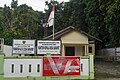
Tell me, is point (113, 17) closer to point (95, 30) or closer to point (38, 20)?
point (95, 30)

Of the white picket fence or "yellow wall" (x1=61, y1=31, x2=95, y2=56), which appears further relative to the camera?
"yellow wall" (x1=61, y1=31, x2=95, y2=56)

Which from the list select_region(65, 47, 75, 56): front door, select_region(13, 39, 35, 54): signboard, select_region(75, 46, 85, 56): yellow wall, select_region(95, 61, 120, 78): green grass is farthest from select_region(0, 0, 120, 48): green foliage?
select_region(13, 39, 35, 54): signboard

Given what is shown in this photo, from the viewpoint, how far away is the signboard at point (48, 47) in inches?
539

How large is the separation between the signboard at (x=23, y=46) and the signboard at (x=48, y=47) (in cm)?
44

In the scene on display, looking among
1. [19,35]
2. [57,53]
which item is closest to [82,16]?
[19,35]

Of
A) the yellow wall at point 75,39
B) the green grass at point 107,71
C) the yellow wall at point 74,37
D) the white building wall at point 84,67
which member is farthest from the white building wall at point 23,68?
the yellow wall at point 74,37

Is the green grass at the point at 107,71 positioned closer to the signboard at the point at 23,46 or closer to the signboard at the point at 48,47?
the signboard at the point at 48,47

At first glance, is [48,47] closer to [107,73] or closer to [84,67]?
[84,67]

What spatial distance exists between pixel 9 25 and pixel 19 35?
499 inches

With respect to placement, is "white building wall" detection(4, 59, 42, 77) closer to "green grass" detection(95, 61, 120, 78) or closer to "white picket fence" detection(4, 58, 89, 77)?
"white picket fence" detection(4, 58, 89, 77)

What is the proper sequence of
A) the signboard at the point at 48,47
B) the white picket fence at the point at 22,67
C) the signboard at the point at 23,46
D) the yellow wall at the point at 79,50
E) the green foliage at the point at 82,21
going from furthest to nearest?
the yellow wall at the point at 79,50
the green foliage at the point at 82,21
the signboard at the point at 48,47
the signboard at the point at 23,46
the white picket fence at the point at 22,67

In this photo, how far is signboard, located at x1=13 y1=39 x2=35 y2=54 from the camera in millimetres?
13422

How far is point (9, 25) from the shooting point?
194 ft

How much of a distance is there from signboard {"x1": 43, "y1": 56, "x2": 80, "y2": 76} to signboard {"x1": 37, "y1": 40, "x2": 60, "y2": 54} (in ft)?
7.17
